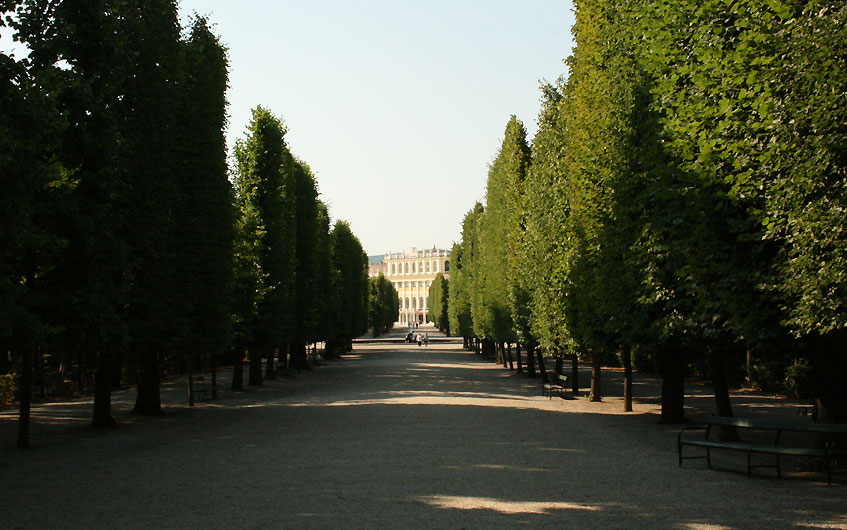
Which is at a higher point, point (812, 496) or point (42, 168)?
point (42, 168)

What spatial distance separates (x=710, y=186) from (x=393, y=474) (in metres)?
6.92

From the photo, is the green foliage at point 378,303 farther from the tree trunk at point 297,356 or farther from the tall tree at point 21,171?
the tall tree at point 21,171

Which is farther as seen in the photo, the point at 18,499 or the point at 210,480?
the point at 210,480

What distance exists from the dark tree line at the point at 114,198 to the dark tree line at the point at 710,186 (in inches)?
421

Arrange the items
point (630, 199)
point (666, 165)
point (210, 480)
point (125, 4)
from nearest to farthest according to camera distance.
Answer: point (210, 480) → point (666, 165) → point (630, 199) → point (125, 4)

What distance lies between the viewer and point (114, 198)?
1839 centimetres

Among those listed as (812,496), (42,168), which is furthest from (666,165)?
(42,168)

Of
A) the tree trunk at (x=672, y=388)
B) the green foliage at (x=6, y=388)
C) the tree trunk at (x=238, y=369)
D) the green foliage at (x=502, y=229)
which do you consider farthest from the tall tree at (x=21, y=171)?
the green foliage at (x=502, y=229)

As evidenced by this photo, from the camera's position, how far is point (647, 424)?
68.7 ft

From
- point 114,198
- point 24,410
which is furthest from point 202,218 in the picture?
point 24,410

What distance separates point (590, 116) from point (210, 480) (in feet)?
42.4

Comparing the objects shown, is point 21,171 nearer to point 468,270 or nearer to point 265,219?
point 265,219

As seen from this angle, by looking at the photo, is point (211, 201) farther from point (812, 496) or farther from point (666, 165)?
point (812, 496)

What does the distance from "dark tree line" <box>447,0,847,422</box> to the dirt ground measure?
2309 millimetres
